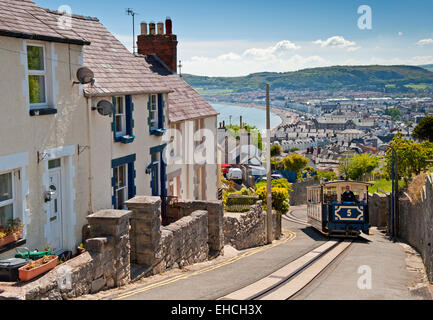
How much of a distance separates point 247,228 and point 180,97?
21.5 ft

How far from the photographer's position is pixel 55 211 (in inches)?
441

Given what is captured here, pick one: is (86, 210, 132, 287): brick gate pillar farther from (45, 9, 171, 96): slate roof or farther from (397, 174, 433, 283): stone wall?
(397, 174, 433, 283): stone wall

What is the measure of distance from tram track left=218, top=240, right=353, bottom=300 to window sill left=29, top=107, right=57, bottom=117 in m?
5.25

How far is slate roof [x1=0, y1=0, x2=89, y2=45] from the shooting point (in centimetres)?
Answer: 945

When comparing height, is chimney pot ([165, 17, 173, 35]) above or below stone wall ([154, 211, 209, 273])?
above

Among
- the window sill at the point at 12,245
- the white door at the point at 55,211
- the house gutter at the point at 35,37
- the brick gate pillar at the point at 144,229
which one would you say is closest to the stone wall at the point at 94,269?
the brick gate pillar at the point at 144,229

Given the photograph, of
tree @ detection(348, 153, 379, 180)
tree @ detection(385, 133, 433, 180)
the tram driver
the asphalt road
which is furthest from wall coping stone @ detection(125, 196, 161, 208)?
tree @ detection(348, 153, 379, 180)

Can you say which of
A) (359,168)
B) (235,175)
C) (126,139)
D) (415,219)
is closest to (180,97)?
(126,139)

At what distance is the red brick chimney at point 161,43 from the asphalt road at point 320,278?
1041 cm

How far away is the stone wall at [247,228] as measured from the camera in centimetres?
1942

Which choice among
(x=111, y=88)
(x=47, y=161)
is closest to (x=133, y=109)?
(x=111, y=88)

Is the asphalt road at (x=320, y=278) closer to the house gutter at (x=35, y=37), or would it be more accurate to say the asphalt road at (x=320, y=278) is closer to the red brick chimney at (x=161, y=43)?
the house gutter at (x=35, y=37)

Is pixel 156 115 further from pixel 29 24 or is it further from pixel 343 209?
pixel 343 209

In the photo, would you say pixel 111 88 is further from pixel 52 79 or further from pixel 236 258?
pixel 236 258
